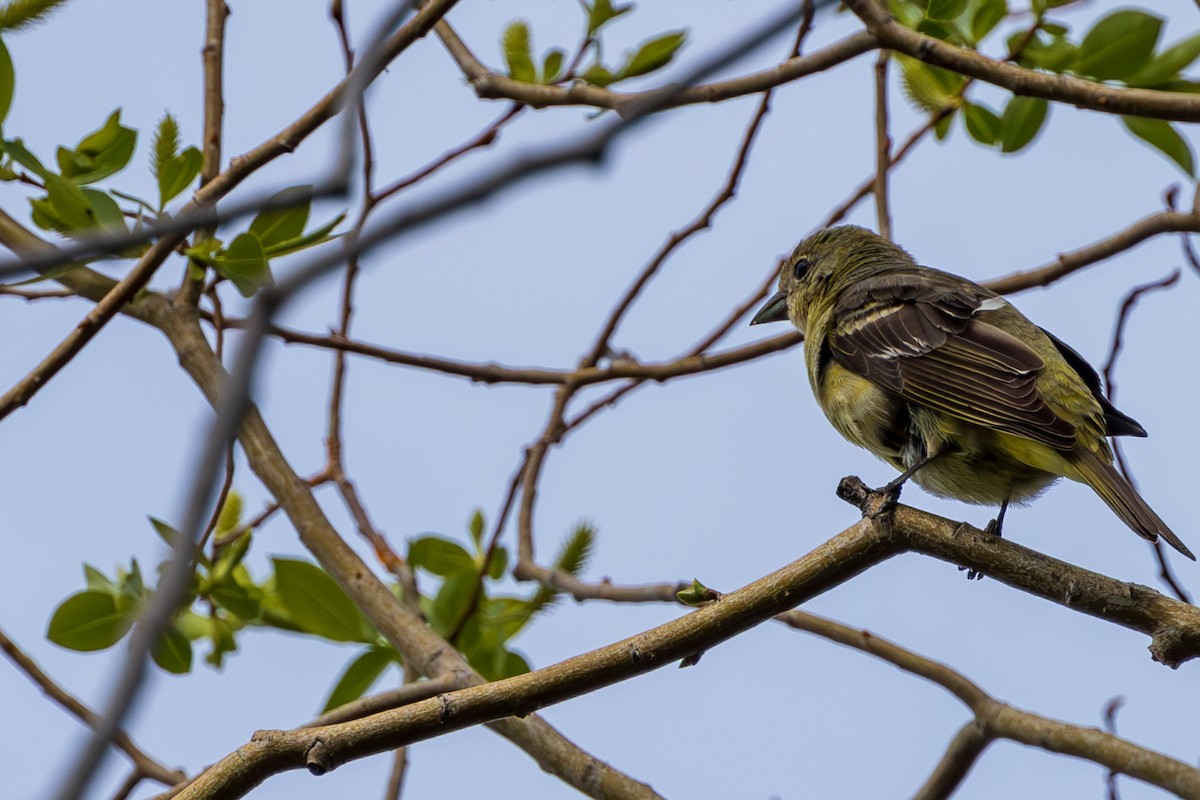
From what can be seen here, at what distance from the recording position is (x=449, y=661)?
4.09 meters

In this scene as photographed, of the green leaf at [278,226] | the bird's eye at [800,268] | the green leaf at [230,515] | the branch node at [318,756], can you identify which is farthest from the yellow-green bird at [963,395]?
the green leaf at [230,515]

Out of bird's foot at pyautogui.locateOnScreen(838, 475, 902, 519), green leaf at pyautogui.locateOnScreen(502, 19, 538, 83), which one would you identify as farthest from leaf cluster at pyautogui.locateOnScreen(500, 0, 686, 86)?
bird's foot at pyautogui.locateOnScreen(838, 475, 902, 519)

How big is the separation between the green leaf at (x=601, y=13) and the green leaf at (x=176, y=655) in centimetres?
257

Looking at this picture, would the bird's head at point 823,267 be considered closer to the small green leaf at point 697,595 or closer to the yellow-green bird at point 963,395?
the yellow-green bird at point 963,395

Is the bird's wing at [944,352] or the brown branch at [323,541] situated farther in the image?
the bird's wing at [944,352]

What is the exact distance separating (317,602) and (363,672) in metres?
0.30

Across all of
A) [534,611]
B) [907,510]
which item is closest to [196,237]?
[534,611]

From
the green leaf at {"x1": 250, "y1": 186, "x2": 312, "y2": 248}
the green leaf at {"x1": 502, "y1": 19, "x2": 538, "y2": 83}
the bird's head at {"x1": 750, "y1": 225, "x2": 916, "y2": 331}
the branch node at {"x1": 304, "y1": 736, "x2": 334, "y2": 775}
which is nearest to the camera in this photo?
the branch node at {"x1": 304, "y1": 736, "x2": 334, "y2": 775}

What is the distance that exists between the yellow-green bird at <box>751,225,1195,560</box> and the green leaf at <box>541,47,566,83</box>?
154 centimetres

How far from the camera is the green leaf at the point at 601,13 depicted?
484 cm

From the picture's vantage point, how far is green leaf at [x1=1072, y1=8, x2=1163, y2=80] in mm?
4535

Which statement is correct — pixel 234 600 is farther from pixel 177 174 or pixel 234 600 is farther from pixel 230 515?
pixel 177 174

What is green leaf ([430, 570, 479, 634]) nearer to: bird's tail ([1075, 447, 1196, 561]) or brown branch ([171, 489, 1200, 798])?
brown branch ([171, 489, 1200, 798])

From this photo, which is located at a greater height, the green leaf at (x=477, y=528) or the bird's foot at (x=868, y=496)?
the green leaf at (x=477, y=528)
